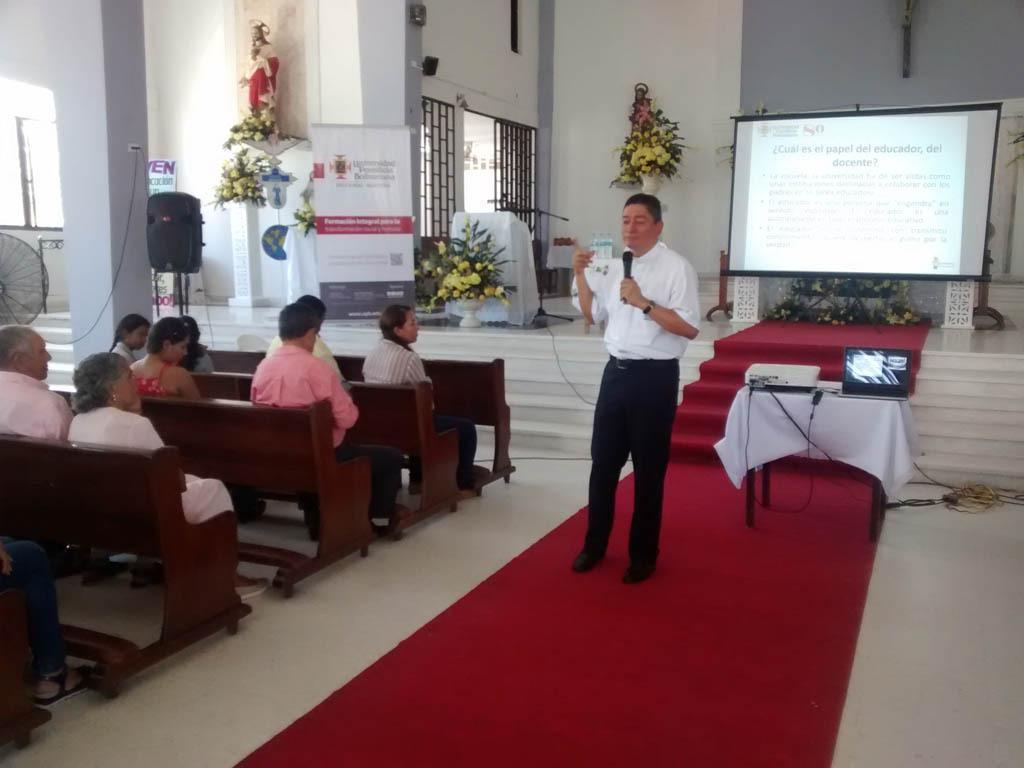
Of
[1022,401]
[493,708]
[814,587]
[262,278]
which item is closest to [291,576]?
[493,708]

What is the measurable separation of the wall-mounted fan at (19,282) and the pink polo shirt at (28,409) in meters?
5.42

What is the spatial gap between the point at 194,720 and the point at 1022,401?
15.3 ft

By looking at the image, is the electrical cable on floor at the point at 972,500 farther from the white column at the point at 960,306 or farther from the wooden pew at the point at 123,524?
the wooden pew at the point at 123,524

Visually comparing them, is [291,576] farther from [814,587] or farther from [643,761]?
[814,587]

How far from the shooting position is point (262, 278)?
10.5m

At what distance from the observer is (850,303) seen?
756 centimetres

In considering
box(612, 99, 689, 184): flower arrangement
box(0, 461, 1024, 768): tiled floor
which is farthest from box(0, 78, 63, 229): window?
box(0, 461, 1024, 768): tiled floor

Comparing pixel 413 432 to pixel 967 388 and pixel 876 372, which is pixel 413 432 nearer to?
pixel 876 372

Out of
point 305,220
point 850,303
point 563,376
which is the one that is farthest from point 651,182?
point 563,376

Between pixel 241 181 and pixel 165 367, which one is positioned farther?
pixel 241 181

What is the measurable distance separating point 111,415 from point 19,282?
19.8 ft

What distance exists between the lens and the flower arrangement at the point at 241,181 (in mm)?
9734

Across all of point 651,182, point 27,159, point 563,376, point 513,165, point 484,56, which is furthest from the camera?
point 513,165

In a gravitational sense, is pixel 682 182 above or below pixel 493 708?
above
